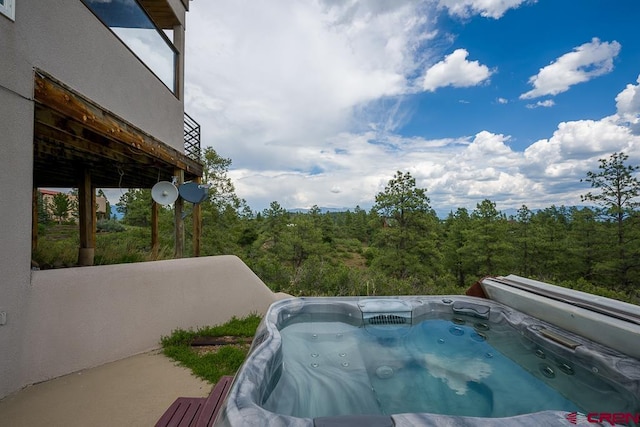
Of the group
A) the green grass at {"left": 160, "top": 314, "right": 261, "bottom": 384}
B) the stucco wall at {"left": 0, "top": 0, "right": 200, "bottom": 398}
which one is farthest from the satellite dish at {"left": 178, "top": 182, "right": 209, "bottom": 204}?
the green grass at {"left": 160, "top": 314, "right": 261, "bottom": 384}

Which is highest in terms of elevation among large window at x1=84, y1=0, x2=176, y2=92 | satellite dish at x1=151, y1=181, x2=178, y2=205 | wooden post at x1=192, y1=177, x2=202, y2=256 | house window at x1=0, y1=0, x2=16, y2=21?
large window at x1=84, y1=0, x2=176, y2=92

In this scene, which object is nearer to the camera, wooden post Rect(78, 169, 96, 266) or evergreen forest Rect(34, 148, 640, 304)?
wooden post Rect(78, 169, 96, 266)

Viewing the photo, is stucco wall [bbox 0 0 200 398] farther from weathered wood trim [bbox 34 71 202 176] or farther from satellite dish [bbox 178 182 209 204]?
satellite dish [bbox 178 182 209 204]

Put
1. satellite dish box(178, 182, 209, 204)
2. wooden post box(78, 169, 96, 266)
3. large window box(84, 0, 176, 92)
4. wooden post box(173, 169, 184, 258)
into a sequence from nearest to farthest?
1. large window box(84, 0, 176, 92)
2. wooden post box(78, 169, 96, 266)
3. satellite dish box(178, 182, 209, 204)
4. wooden post box(173, 169, 184, 258)

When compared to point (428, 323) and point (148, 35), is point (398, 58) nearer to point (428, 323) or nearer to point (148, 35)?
point (148, 35)

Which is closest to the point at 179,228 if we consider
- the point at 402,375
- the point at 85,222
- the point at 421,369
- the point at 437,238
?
the point at 85,222

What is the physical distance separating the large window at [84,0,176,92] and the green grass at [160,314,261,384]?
417 cm

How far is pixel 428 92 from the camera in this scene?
1012cm

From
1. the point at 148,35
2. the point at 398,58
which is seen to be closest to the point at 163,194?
the point at 148,35

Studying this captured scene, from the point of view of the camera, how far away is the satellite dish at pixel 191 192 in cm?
510

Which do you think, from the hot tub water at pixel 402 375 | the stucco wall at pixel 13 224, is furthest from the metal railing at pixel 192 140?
the hot tub water at pixel 402 375

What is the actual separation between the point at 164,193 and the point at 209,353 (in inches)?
114

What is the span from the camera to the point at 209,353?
3412mm

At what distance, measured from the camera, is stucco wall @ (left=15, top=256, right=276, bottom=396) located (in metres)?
2.67
